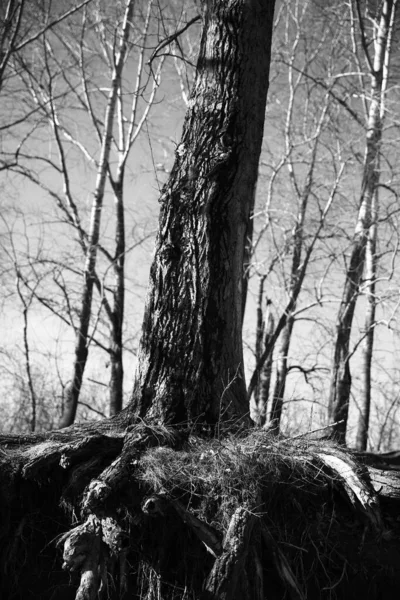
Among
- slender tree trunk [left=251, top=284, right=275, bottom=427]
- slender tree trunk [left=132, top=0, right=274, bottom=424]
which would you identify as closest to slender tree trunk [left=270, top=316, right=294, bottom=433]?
slender tree trunk [left=251, top=284, right=275, bottom=427]

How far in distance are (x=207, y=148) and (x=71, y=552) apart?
3166 mm

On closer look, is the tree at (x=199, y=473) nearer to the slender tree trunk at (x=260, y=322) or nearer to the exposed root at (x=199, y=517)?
the exposed root at (x=199, y=517)

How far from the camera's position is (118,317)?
11914 millimetres

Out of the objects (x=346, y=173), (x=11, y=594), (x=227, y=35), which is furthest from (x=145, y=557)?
(x=346, y=173)

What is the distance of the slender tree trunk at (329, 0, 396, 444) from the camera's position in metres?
10.0

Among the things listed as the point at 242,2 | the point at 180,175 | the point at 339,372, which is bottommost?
the point at 339,372

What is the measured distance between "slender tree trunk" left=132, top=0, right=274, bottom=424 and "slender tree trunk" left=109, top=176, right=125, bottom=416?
6947 mm

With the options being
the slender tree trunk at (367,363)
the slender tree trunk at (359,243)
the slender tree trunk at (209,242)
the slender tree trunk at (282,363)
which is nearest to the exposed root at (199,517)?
the slender tree trunk at (209,242)

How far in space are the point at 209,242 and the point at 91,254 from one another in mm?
7273

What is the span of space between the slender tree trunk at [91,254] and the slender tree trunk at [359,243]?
4.70 meters

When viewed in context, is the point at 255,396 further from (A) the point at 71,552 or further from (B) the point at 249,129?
(A) the point at 71,552

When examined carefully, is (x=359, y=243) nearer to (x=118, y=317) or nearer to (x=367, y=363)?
(x=367, y=363)

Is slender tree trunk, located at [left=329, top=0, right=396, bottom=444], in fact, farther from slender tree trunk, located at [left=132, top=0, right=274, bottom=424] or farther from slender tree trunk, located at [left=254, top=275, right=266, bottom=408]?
slender tree trunk, located at [left=132, top=0, right=274, bottom=424]

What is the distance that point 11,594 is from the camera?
4.16m
